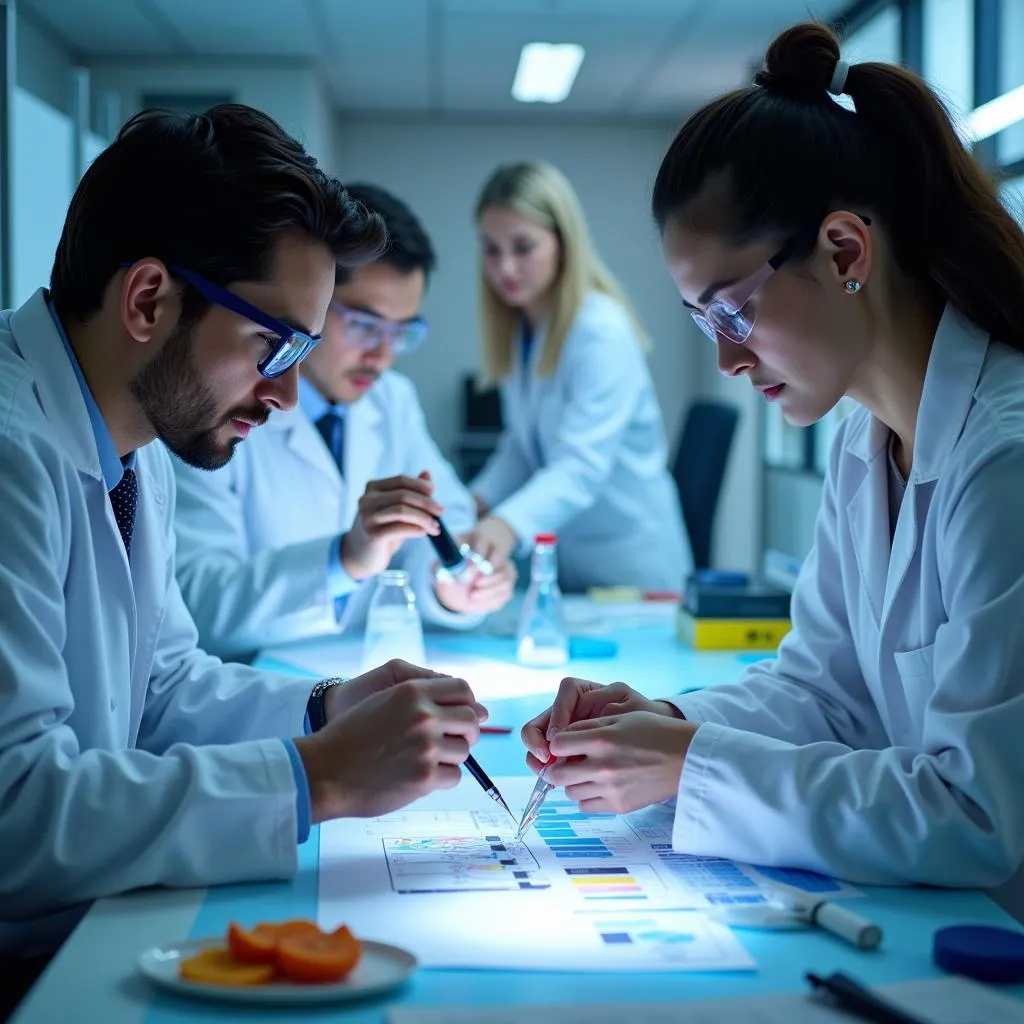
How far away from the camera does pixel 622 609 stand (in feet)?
9.48

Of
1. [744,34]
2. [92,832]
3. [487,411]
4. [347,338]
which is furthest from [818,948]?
[487,411]

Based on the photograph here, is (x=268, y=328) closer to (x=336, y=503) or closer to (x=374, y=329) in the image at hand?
(x=374, y=329)

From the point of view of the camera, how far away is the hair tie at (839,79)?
1369 mm

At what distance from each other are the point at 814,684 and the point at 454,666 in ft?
2.66

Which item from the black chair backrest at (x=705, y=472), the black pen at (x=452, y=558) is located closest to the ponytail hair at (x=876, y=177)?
the black pen at (x=452, y=558)

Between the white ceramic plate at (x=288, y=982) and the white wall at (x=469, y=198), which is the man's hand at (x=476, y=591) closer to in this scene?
the white ceramic plate at (x=288, y=982)

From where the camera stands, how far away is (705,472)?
15.5ft

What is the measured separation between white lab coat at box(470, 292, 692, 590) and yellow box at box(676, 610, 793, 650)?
2.73 ft

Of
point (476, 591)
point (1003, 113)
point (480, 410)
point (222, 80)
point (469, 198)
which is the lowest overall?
point (476, 591)

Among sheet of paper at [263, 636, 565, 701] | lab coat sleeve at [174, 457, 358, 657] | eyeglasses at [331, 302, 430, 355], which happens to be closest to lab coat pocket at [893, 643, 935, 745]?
sheet of paper at [263, 636, 565, 701]

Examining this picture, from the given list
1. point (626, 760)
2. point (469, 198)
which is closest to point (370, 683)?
point (626, 760)

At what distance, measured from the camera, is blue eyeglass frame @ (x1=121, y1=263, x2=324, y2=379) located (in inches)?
54.0

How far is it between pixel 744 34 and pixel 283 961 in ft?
19.6

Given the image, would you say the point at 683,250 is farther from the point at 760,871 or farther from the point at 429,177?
the point at 429,177
